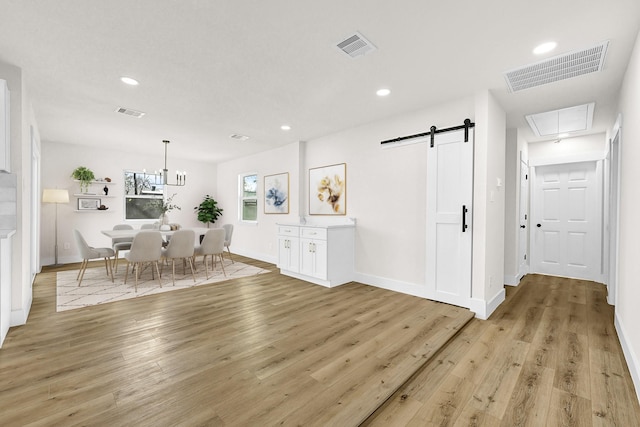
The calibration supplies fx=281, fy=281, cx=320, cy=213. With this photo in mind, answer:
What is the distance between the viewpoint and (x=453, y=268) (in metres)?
3.40

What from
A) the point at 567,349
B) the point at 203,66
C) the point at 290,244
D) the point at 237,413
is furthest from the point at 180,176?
the point at 567,349

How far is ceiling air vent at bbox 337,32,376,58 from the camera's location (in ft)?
7.23

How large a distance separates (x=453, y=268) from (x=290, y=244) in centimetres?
257

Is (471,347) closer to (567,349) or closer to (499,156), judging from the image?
(567,349)

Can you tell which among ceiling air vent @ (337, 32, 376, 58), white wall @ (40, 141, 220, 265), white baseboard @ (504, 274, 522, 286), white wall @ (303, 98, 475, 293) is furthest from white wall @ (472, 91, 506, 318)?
white wall @ (40, 141, 220, 265)

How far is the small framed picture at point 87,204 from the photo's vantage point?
6027 mm

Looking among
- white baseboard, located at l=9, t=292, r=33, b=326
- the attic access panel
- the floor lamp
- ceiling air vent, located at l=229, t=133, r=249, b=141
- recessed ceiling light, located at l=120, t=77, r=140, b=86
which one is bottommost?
white baseboard, located at l=9, t=292, r=33, b=326

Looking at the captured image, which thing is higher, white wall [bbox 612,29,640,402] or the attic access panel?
the attic access panel

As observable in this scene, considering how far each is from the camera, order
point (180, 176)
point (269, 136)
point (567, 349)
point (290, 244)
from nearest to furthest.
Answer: point (567, 349)
point (290, 244)
point (269, 136)
point (180, 176)

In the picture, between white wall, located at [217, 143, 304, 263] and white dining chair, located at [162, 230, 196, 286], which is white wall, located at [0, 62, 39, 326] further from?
white wall, located at [217, 143, 304, 263]

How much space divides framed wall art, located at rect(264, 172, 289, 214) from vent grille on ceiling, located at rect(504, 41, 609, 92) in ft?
13.2

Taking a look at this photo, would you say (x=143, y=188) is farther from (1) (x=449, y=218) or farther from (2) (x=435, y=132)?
(1) (x=449, y=218)

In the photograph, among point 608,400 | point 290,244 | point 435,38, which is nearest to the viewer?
point 608,400

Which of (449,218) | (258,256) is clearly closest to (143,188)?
(258,256)
